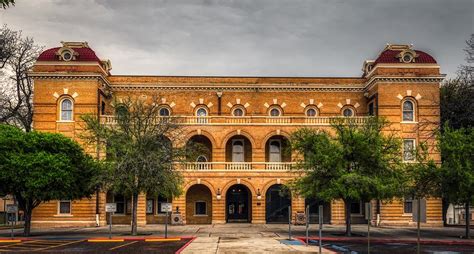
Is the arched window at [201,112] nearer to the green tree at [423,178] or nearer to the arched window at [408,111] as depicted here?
the arched window at [408,111]

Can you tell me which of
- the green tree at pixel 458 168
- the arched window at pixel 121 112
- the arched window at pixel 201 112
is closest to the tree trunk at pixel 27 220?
the arched window at pixel 121 112

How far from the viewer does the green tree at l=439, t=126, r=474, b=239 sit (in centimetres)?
3159

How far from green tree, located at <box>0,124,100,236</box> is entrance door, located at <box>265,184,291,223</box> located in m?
17.3

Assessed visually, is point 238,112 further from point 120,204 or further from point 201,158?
point 120,204

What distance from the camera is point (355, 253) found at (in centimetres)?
2412

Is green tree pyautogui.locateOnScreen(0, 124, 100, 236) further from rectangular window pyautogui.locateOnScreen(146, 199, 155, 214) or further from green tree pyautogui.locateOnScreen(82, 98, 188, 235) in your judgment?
rectangular window pyautogui.locateOnScreen(146, 199, 155, 214)

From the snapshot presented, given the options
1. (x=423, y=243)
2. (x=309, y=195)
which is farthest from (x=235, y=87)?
(x=423, y=243)

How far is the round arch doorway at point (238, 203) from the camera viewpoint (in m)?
49.2

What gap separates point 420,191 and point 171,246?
1612 cm

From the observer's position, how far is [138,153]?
109ft

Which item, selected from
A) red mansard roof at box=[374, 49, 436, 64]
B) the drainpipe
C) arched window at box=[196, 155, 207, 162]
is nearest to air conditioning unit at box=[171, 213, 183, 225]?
arched window at box=[196, 155, 207, 162]

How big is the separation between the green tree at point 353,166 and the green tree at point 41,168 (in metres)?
13.2

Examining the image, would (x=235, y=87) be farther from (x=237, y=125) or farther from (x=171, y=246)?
(x=171, y=246)

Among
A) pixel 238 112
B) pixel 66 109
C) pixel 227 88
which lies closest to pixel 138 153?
pixel 66 109
